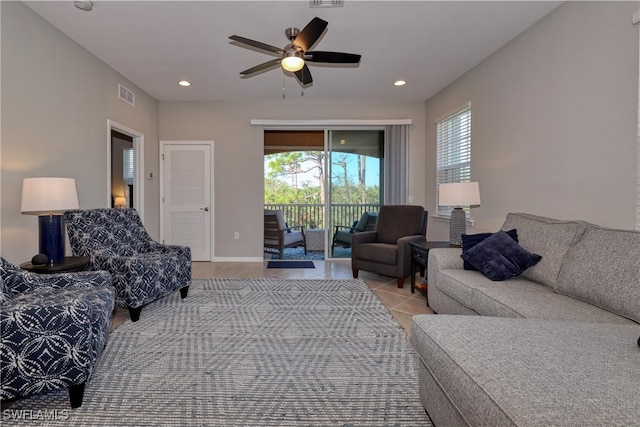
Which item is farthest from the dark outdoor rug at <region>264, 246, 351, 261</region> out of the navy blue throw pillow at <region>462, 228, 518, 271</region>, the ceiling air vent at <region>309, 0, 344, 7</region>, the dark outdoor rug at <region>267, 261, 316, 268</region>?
the ceiling air vent at <region>309, 0, 344, 7</region>

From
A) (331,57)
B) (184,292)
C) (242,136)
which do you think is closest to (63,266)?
(184,292)

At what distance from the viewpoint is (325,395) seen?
169 centimetres

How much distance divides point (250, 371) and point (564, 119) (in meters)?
2.97

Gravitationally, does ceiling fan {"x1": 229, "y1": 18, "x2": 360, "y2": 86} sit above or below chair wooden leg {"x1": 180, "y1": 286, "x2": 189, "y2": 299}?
above

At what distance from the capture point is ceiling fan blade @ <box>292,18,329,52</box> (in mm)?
2291

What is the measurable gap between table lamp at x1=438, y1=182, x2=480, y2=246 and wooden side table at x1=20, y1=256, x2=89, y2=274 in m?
3.28

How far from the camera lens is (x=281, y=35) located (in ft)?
10.1

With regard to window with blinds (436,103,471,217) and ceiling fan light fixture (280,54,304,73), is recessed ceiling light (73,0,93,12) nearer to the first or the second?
ceiling fan light fixture (280,54,304,73)

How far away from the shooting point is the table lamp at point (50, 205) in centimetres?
231

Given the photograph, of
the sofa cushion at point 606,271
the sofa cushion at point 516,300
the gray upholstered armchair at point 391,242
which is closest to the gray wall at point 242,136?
the gray upholstered armchair at point 391,242

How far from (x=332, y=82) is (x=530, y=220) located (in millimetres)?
2951

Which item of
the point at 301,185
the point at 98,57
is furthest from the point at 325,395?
the point at 301,185

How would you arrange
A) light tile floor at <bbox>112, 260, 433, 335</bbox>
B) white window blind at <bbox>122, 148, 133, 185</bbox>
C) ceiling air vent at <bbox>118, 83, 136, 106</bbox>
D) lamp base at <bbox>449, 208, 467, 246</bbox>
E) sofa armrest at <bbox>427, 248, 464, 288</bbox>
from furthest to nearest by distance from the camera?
1. white window blind at <bbox>122, 148, 133, 185</bbox>
2. ceiling air vent at <bbox>118, 83, 136, 106</bbox>
3. lamp base at <bbox>449, 208, 467, 246</bbox>
4. light tile floor at <bbox>112, 260, 433, 335</bbox>
5. sofa armrest at <bbox>427, 248, 464, 288</bbox>

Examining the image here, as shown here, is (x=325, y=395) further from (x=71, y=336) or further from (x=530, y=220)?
(x=530, y=220)
